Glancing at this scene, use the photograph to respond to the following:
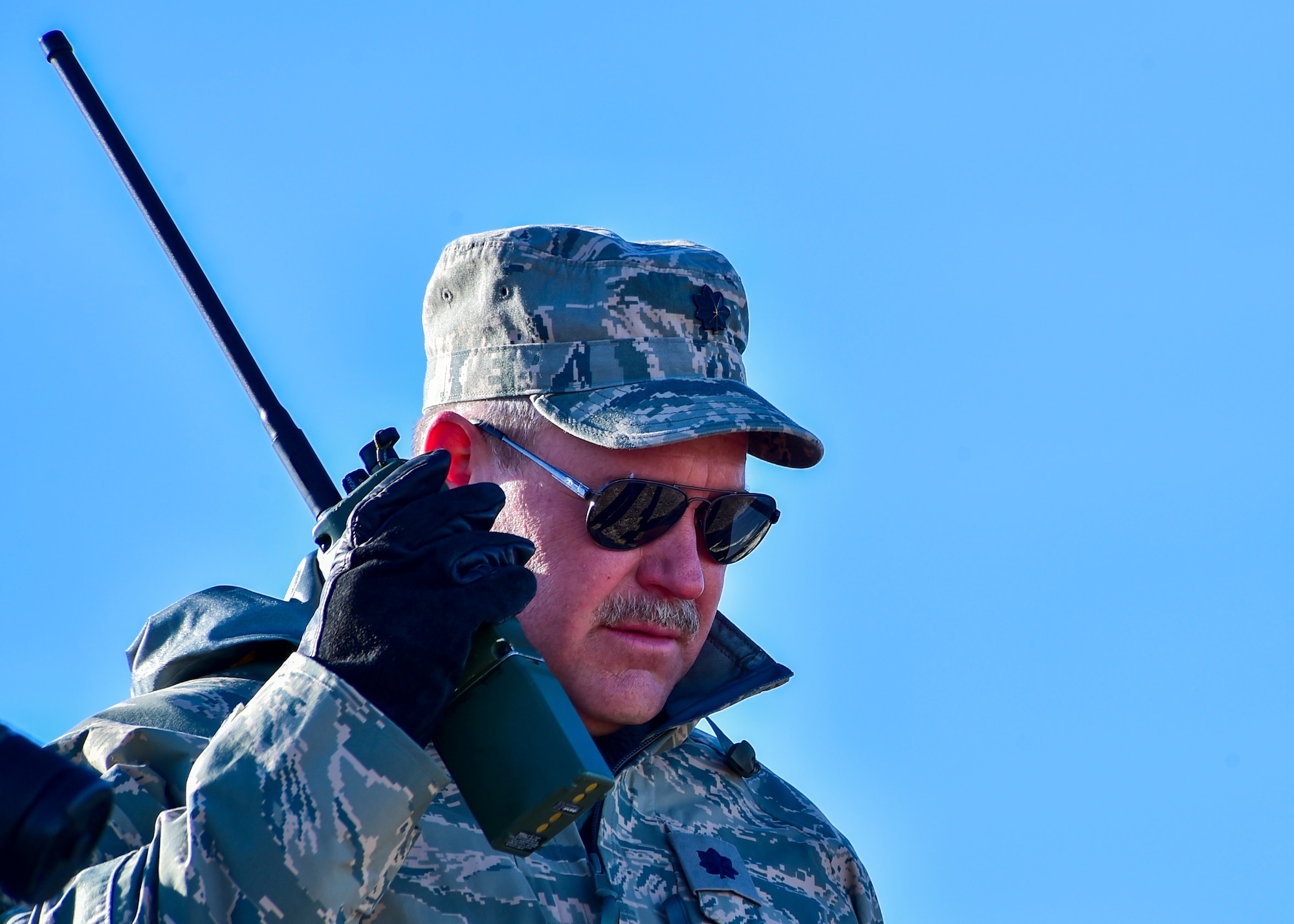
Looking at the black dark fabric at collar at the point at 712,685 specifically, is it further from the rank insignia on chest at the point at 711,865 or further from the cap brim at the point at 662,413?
the cap brim at the point at 662,413

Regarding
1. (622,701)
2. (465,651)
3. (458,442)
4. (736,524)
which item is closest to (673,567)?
(736,524)

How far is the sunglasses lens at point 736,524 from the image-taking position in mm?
4160

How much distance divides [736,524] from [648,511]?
322 millimetres

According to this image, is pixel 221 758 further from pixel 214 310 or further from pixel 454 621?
pixel 214 310

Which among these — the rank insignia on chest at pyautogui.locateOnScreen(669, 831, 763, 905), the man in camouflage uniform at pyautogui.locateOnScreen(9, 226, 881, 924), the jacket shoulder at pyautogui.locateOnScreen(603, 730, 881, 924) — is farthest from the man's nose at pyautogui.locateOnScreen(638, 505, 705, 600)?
the rank insignia on chest at pyautogui.locateOnScreen(669, 831, 763, 905)

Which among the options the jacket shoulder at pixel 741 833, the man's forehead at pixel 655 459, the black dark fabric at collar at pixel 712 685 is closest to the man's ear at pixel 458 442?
the man's forehead at pixel 655 459

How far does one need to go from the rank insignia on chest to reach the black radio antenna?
1.63 meters

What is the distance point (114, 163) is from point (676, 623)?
2.20 meters

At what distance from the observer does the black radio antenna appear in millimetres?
4395

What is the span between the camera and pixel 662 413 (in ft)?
13.1

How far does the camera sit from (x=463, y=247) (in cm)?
438

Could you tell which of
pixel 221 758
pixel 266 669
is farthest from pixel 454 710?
pixel 266 669

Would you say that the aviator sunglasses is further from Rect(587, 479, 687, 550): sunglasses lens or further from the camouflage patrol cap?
the camouflage patrol cap

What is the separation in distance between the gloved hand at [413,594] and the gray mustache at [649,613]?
2.93 feet
